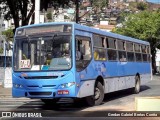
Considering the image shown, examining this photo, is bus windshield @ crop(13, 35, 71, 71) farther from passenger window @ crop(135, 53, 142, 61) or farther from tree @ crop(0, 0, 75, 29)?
tree @ crop(0, 0, 75, 29)

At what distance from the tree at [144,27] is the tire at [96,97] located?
4148 centimetres

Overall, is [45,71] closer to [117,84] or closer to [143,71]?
[117,84]

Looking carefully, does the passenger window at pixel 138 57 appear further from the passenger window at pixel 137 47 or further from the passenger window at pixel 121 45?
the passenger window at pixel 121 45

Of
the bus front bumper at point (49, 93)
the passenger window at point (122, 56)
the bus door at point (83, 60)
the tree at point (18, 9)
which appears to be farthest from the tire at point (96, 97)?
the tree at point (18, 9)

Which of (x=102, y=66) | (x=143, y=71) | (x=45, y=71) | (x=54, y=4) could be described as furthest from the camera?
(x=54, y=4)

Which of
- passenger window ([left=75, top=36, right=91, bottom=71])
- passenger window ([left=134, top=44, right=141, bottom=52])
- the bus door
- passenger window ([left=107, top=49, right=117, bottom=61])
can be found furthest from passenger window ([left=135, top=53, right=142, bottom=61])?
passenger window ([left=75, top=36, right=91, bottom=71])

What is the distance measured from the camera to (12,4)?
26562 millimetres

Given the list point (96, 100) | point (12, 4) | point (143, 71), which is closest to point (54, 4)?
point (12, 4)

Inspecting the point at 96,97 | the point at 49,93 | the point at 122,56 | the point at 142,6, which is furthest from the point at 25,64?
the point at 142,6

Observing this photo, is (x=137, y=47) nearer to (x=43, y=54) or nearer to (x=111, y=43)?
(x=111, y=43)

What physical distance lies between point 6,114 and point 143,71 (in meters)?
14.4

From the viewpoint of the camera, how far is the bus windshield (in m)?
13.0

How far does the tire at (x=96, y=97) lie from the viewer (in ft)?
47.8

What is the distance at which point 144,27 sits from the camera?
5700 centimetres
